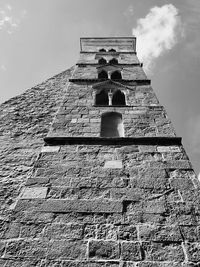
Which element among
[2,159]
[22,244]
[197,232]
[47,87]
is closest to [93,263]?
[22,244]

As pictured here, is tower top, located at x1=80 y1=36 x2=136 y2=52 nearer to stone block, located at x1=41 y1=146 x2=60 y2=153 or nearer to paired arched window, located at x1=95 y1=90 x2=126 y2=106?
paired arched window, located at x1=95 y1=90 x2=126 y2=106

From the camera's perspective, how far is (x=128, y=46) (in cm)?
1256

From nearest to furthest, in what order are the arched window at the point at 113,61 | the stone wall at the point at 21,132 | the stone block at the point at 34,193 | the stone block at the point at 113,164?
1. the stone block at the point at 34,193
2. the stone block at the point at 113,164
3. the stone wall at the point at 21,132
4. the arched window at the point at 113,61

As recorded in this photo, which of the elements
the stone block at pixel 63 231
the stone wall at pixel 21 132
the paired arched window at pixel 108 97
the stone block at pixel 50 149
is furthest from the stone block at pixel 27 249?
the paired arched window at pixel 108 97

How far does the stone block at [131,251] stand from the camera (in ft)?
8.80

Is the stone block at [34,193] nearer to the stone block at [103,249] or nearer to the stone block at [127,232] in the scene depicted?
the stone block at [103,249]

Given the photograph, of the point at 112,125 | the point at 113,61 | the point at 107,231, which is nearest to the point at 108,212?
the point at 107,231

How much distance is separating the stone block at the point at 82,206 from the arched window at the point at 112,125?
1.97 m

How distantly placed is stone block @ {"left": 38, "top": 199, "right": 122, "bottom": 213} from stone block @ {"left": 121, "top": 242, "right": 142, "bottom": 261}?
48cm

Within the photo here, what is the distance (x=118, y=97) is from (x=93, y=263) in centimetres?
509

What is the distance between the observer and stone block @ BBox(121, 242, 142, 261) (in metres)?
2.68

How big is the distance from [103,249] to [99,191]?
88 centimetres

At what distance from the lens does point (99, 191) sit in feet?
11.6

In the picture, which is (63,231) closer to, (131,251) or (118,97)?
(131,251)
